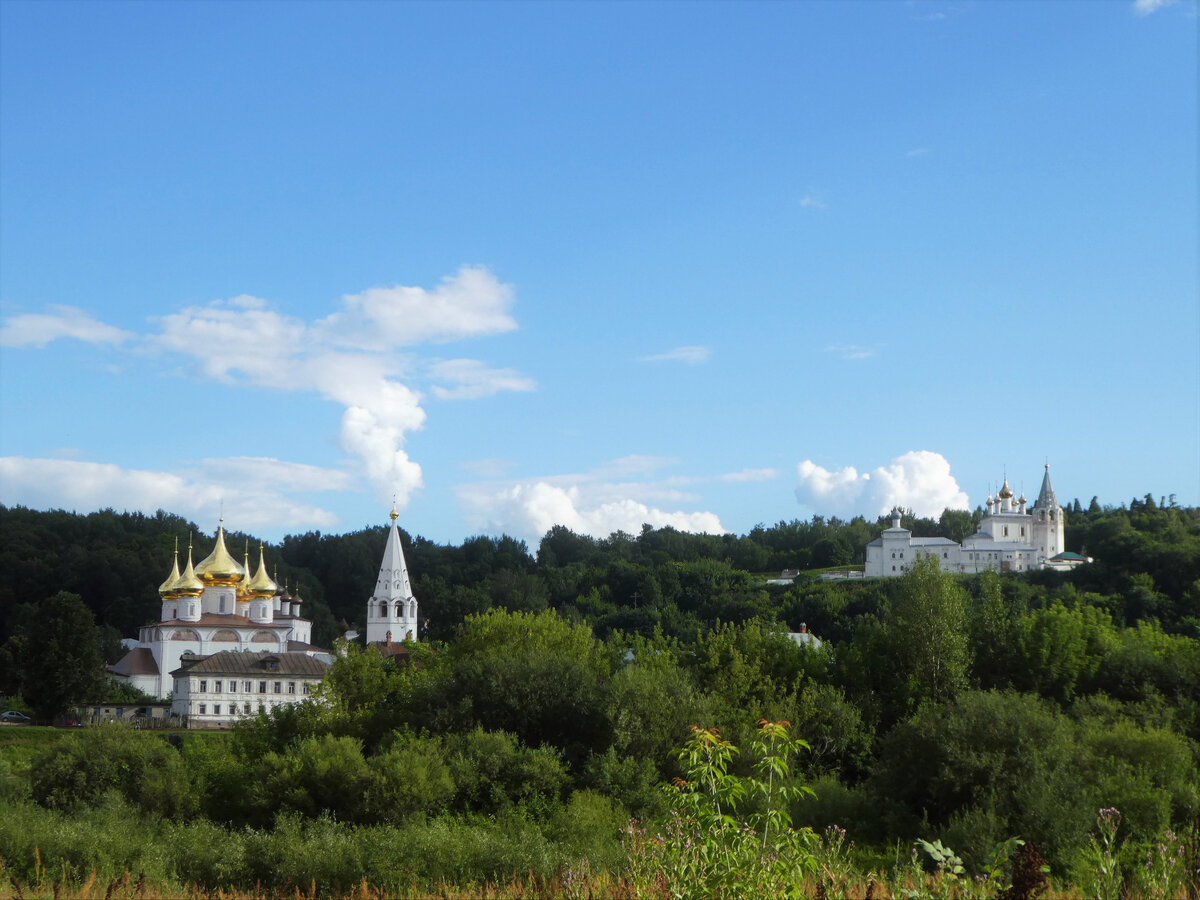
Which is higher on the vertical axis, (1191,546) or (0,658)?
(1191,546)

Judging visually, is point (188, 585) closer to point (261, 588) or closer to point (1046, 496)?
point (261, 588)

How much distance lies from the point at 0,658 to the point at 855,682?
52.1 meters

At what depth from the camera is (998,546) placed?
11575 centimetres

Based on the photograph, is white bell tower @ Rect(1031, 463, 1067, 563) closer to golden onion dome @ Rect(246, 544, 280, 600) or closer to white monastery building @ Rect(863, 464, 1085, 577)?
white monastery building @ Rect(863, 464, 1085, 577)

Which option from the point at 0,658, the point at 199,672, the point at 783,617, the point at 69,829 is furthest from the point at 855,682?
the point at 783,617

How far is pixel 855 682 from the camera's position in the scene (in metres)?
31.1

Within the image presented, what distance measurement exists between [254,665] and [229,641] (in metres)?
9.46

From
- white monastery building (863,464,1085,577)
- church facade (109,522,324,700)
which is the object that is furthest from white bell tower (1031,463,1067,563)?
church facade (109,522,324,700)

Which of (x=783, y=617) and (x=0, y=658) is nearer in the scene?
(x=0, y=658)

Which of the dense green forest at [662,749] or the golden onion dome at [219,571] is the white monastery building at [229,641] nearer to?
the golden onion dome at [219,571]

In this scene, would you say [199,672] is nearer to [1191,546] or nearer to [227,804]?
[227,804]

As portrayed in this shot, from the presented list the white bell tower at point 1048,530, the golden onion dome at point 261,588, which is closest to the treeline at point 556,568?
the white bell tower at point 1048,530

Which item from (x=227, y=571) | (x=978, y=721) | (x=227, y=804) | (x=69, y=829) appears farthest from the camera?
(x=227, y=571)

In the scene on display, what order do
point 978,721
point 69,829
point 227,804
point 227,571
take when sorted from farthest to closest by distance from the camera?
1. point 227,571
2. point 227,804
3. point 978,721
4. point 69,829
